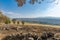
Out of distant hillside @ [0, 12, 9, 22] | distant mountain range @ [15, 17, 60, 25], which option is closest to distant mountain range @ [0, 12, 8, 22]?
distant hillside @ [0, 12, 9, 22]

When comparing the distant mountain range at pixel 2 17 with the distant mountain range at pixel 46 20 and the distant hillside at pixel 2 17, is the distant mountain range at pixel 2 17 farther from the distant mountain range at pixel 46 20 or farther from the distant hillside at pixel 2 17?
the distant mountain range at pixel 46 20

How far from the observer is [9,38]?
26.8ft

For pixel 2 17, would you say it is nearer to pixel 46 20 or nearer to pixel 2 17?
pixel 2 17

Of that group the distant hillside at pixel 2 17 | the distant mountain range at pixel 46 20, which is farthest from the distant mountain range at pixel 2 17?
the distant mountain range at pixel 46 20

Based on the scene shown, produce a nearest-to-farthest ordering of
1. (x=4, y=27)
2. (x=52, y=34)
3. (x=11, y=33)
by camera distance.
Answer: (x=52, y=34), (x=11, y=33), (x=4, y=27)

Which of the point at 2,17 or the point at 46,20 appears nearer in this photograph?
the point at 46,20

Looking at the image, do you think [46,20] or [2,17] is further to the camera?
[2,17]

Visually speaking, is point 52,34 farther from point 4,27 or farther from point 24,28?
point 4,27

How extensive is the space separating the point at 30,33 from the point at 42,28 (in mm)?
861

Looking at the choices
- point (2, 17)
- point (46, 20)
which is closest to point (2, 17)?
point (2, 17)

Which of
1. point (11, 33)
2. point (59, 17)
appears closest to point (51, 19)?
point (59, 17)

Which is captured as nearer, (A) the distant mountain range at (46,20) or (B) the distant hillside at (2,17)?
(A) the distant mountain range at (46,20)

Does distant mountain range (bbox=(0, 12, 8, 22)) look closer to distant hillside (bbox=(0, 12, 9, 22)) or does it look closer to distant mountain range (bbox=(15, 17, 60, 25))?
distant hillside (bbox=(0, 12, 9, 22))

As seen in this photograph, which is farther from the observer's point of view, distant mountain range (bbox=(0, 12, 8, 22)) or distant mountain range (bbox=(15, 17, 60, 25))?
distant mountain range (bbox=(0, 12, 8, 22))
